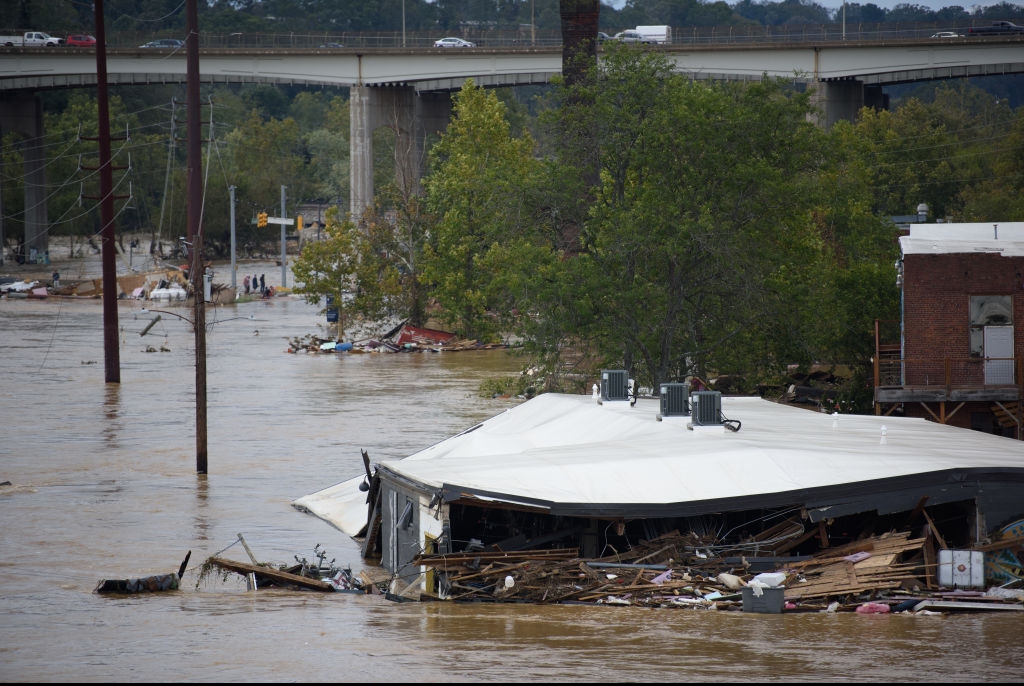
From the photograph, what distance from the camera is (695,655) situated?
1386 cm

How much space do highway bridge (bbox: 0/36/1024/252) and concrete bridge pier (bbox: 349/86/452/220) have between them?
9 cm

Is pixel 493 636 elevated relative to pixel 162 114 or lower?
lower

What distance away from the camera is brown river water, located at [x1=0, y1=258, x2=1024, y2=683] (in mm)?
13516

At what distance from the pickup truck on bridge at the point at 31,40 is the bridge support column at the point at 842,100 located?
60078 mm

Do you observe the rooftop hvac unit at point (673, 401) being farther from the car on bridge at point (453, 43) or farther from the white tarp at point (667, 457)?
the car on bridge at point (453, 43)

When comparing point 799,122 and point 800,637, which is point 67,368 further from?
point 800,637

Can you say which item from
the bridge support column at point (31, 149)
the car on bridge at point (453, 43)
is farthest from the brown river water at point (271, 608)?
the bridge support column at point (31, 149)

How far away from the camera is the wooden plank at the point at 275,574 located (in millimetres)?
18047

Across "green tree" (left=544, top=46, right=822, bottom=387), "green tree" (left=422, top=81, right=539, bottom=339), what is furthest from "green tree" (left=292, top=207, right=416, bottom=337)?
"green tree" (left=544, top=46, right=822, bottom=387)

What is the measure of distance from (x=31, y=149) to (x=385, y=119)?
3686 centimetres

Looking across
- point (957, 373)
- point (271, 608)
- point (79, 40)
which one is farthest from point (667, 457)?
point (79, 40)

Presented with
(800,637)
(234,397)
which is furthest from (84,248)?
(800,637)

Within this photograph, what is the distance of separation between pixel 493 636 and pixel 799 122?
73.6 feet

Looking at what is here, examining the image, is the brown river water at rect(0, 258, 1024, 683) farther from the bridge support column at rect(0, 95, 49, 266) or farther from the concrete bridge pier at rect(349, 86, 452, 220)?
the bridge support column at rect(0, 95, 49, 266)
